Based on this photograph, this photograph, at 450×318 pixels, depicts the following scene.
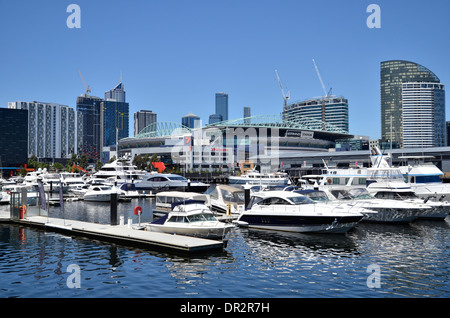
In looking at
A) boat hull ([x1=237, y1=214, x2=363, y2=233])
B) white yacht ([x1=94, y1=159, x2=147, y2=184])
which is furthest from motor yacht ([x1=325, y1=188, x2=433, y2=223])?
white yacht ([x1=94, y1=159, x2=147, y2=184])

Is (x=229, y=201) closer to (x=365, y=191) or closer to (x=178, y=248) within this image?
(x=365, y=191)

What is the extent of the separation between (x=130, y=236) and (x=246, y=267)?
9527 mm

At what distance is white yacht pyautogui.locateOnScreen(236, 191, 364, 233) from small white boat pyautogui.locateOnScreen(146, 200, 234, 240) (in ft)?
17.9

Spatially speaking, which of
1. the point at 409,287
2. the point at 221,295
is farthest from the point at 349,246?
the point at 221,295

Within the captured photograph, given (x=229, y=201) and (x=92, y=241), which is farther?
(x=229, y=201)

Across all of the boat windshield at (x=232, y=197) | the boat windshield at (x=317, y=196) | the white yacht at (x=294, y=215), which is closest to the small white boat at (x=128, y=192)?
the boat windshield at (x=232, y=197)

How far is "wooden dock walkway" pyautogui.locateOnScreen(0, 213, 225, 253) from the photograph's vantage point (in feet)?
85.2

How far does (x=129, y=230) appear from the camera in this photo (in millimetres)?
31609

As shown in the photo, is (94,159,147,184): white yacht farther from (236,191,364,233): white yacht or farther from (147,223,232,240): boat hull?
(147,223,232,240): boat hull

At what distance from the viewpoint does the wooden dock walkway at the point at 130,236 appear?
1022 inches

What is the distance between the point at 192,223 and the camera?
29.7m
